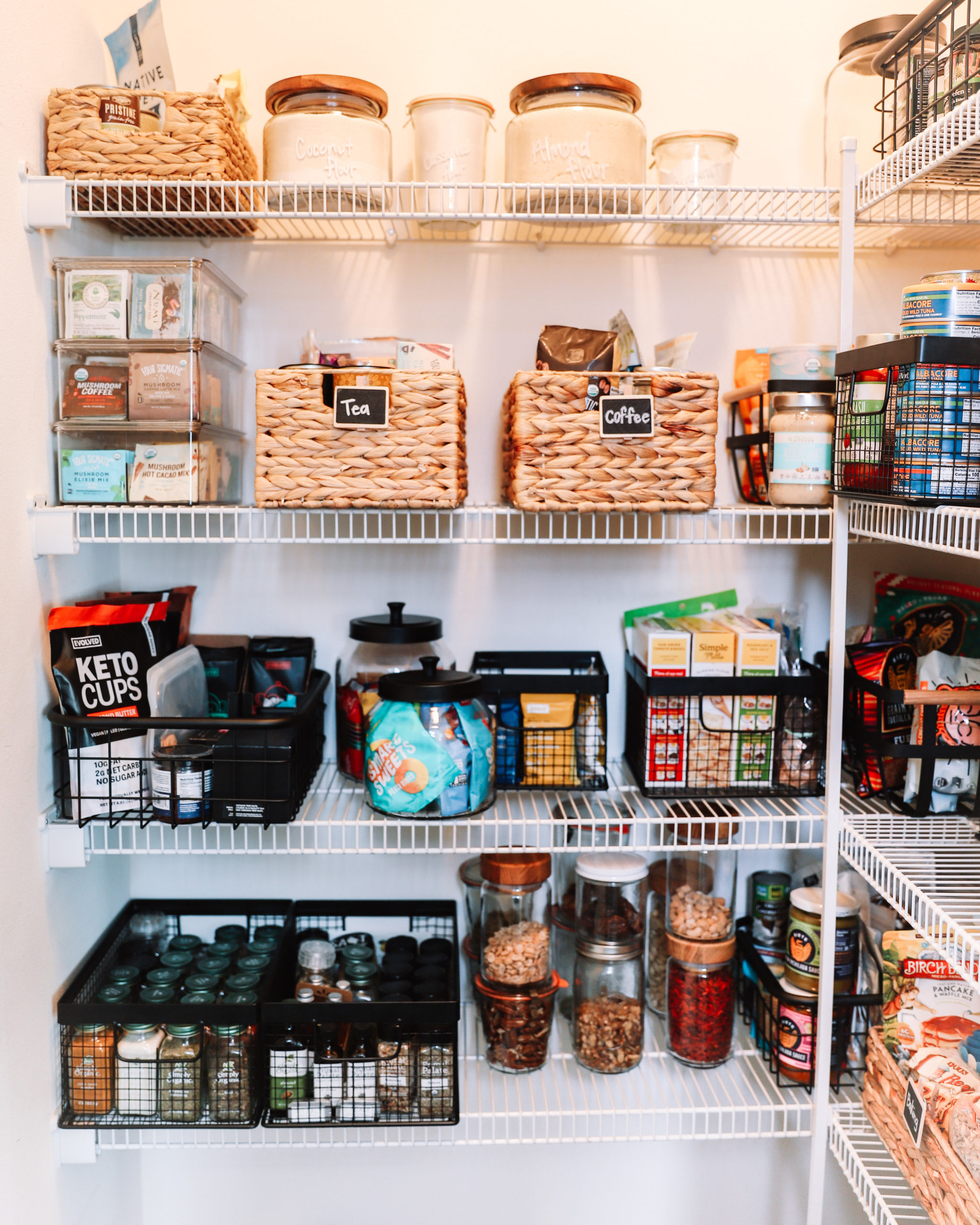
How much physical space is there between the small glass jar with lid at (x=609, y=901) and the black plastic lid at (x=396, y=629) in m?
0.45

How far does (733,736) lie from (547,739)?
29 centimetres

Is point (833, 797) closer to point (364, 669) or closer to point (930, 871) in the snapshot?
point (930, 871)

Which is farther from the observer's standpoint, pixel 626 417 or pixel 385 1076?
pixel 385 1076

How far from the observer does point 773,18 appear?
1.56 metres

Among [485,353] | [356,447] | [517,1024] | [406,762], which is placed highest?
[485,353]

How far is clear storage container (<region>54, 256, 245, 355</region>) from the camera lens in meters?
1.35

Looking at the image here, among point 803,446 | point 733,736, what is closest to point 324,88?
point 803,446

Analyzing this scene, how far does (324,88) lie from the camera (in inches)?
52.6

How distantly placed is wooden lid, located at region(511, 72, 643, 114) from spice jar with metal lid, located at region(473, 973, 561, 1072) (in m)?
1.34

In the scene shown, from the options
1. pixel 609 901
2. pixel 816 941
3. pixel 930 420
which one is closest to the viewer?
pixel 930 420

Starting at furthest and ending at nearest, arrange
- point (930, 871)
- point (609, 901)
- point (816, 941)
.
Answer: point (609, 901), point (816, 941), point (930, 871)

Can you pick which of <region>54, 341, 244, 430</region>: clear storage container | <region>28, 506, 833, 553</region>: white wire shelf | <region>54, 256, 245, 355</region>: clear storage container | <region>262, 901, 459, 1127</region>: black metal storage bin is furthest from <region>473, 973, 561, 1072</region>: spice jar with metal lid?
<region>54, 256, 245, 355</region>: clear storage container

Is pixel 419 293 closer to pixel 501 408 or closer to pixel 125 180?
pixel 501 408

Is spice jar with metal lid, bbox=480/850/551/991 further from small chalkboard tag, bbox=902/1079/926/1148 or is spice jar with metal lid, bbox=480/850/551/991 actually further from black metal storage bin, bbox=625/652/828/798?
small chalkboard tag, bbox=902/1079/926/1148
